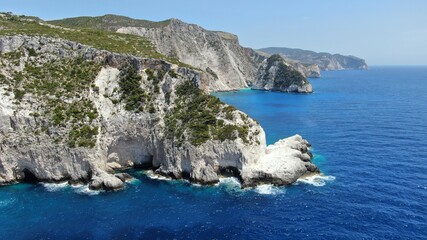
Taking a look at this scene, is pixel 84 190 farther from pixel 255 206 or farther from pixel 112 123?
pixel 255 206

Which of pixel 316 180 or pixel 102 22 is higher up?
pixel 102 22

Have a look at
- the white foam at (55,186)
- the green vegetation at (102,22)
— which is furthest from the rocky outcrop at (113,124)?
the green vegetation at (102,22)

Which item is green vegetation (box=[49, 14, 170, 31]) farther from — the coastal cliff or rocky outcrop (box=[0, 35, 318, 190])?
rocky outcrop (box=[0, 35, 318, 190])

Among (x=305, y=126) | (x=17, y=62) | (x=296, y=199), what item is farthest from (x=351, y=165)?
(x=17, y=62)

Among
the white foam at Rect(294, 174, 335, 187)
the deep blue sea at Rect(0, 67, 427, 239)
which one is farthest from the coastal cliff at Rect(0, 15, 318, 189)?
the deep blue sea at Rect(0, 67, 427, 239)

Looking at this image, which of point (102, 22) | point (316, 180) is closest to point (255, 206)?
point (316, 180)

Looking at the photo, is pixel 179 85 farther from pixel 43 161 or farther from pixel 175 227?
pixel 175 227
